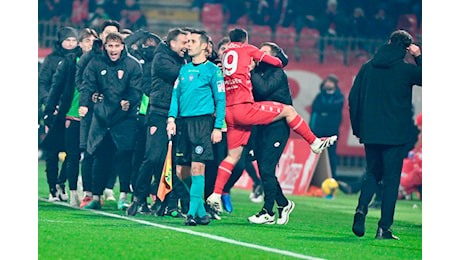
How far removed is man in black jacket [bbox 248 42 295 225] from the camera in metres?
9.63

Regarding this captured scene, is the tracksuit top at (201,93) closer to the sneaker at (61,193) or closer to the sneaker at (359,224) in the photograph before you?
the sneaker at (359,224)

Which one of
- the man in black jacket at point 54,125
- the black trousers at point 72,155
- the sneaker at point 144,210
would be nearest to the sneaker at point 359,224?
the sneaker at point 144,210

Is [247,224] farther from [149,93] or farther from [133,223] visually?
[149,93]

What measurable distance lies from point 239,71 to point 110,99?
65.1 inches

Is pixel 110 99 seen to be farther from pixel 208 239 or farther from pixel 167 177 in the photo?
pixel 208 239

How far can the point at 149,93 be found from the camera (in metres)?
10.5

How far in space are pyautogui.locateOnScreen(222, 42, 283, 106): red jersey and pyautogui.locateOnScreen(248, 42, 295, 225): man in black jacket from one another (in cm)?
16

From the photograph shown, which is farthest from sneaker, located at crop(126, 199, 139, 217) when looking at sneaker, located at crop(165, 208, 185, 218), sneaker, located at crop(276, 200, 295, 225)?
sneaker, located at crop(276, 200, 295, 225)

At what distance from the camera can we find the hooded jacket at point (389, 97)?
8.49 metres

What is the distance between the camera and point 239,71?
9594 millimetres

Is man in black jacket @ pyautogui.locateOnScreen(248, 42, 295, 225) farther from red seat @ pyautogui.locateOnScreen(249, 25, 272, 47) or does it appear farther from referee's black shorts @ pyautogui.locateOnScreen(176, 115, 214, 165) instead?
red seat @ pyautogui.locateOnScreen(249, 25, 272, 47)

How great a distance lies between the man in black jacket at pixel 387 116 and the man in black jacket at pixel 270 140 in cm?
119
